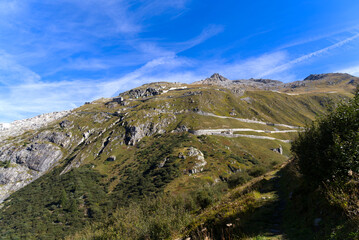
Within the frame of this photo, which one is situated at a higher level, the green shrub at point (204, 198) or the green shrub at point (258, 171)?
the green shrub at point (204, 198)

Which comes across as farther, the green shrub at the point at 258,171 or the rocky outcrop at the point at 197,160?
the rocky outcrop at the point at 197,160

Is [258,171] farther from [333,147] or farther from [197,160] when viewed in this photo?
[197,160]

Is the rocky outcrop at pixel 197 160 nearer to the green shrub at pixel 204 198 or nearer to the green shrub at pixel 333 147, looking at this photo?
the green shrub at pixel 204 198

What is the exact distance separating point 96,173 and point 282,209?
19119 centimetres

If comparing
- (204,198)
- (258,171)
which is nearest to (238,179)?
(258,171)

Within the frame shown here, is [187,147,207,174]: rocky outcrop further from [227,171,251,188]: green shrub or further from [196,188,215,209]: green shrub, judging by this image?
[196,188,215,209]: green shrub

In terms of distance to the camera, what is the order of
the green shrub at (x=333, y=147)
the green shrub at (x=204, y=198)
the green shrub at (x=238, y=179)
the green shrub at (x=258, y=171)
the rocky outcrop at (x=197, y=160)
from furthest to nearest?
the rocky outcrop at (x=197, y=160)
the green shrub at (x=258, y=171)
the green shrub at (x=238, y=179)
the green shrub at (x=204, y=198)
the green shrub at (x=333, y=147)

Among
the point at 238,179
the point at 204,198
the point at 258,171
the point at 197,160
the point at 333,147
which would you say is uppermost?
the point at 333,147

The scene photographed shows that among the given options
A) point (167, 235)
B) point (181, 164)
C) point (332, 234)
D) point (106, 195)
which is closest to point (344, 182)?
point (332, 234)

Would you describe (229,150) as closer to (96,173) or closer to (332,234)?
(96,173)

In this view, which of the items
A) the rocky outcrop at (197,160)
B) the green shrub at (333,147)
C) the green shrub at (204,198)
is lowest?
the rocky outcrop at (197,160)

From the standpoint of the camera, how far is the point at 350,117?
37.1 ft

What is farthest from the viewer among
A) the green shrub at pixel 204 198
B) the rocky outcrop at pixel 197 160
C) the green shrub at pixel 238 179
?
the rocky outcrop at pixel 197 160

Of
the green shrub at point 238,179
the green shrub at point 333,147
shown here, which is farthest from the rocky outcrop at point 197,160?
the green shrub at point 333,147
